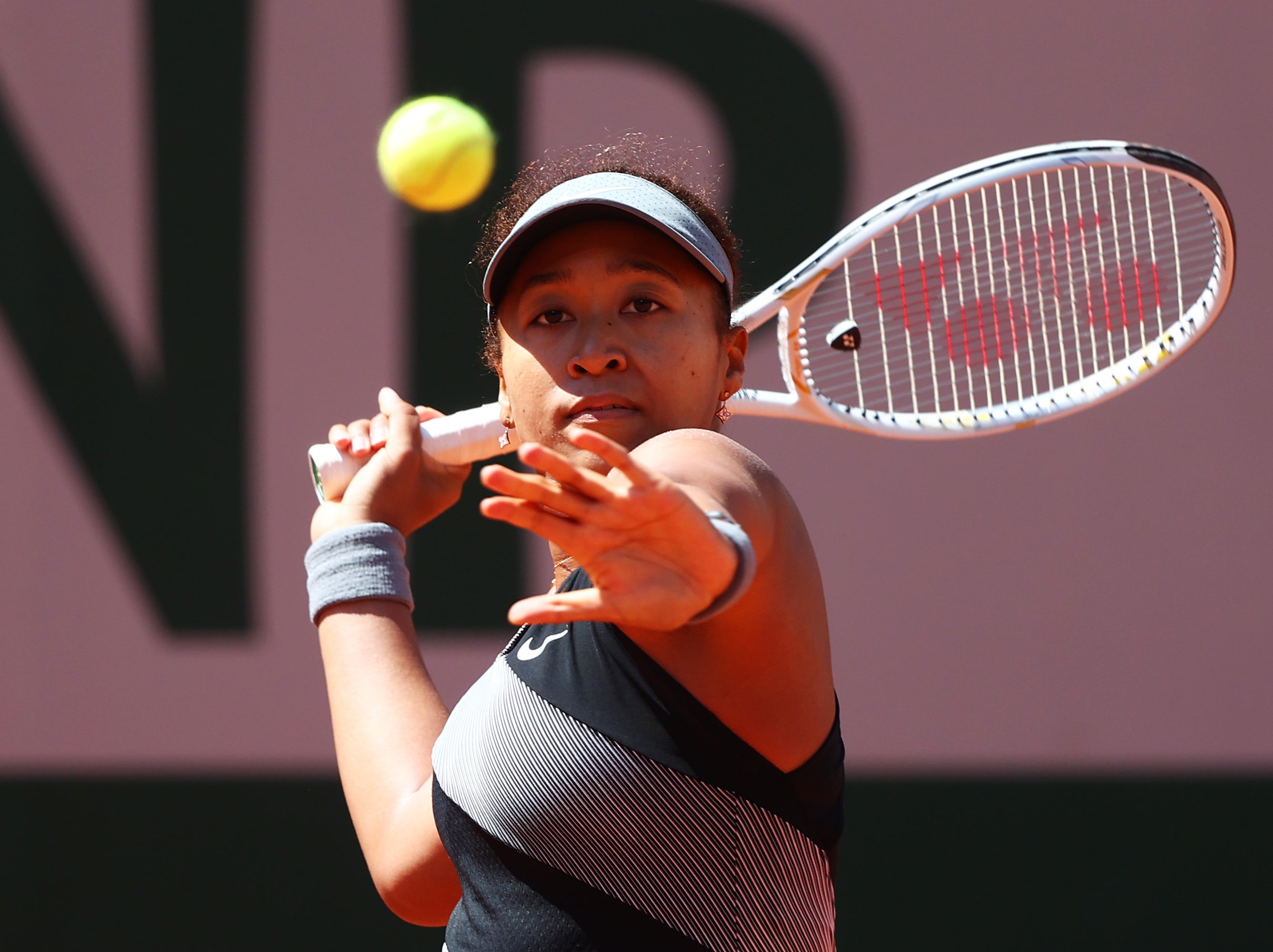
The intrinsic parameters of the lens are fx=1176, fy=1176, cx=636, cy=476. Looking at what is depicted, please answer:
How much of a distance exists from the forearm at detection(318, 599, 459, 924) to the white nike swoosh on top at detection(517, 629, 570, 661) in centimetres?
19

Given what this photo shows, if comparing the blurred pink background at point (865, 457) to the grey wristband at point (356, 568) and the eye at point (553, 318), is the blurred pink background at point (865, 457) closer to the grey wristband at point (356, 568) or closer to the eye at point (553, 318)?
the grey wristband at point (356, 568)

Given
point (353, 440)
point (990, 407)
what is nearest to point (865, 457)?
point (990, 407)

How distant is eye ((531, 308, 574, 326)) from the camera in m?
1.20

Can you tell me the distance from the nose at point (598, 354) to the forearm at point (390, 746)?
39cm

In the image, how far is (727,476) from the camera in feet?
2.98

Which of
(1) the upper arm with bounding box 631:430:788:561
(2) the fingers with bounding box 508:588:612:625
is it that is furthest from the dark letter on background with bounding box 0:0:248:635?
(2) the fingers with bounding box 508:588:612:625

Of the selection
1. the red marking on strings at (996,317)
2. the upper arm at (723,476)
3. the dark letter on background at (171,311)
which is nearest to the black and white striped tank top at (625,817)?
the upper arm at (723,476)

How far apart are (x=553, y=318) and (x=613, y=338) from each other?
4.2 inches

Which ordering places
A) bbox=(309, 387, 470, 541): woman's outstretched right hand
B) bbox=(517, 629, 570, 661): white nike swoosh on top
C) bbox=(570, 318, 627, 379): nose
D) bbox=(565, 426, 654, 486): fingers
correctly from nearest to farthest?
1. bbox=(565, 426, 654, 486): fingers
2. bbox=(517, 629, 570, 661): white nike swoosh on top
3. bbox=(570, 318, 627, 379): nose
4. bbox=(309, 387, 470, 541): woman's outstretched right hand

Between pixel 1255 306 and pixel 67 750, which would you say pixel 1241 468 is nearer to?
pixel 1255 306

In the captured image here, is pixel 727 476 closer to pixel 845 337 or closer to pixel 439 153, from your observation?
pixel 845 337

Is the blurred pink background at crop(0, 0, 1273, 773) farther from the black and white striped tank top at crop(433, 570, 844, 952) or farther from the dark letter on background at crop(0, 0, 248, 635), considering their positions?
the black and white striped tank top at crop(433, 570, 844, 952)

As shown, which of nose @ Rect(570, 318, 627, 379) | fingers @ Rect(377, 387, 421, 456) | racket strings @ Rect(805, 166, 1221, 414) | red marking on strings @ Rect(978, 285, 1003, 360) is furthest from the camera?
racket strings @ Rect(805, 166, 1221, 414)

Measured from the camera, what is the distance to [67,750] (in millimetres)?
3480
